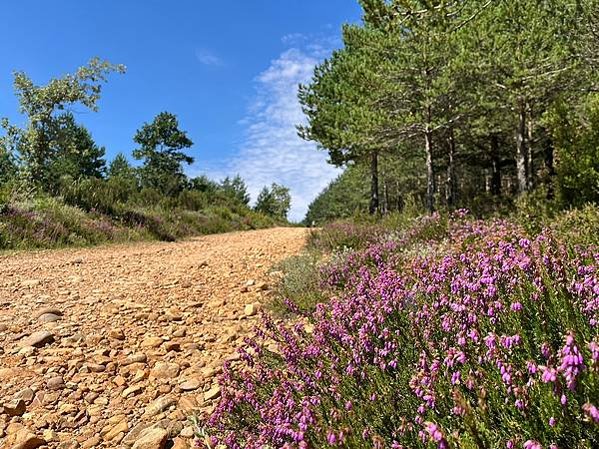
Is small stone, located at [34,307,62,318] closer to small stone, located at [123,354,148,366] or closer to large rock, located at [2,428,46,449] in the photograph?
small stone, located at [123,354,148,366]

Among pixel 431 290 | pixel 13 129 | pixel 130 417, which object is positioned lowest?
pixel 130 417

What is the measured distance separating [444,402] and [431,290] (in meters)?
1.03

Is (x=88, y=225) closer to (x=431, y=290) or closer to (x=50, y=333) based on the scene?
(x=50, y=333)

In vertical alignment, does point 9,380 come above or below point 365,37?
below

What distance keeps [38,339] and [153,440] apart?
2125 mm

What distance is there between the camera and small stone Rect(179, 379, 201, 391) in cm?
356

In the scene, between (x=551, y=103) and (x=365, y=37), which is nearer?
(x=365, y=37)

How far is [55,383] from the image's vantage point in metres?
3.62

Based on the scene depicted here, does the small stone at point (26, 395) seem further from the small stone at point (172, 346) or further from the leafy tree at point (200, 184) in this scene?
the leafy tree at point (200, 184)

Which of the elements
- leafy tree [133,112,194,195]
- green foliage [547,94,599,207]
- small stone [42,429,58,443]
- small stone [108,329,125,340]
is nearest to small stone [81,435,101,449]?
small stone [42,429,58,443]

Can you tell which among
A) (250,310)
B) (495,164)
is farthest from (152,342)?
(495,164)

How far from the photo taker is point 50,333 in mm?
4441

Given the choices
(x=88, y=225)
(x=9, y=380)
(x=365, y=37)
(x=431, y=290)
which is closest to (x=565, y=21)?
→ (x=365, y=37)

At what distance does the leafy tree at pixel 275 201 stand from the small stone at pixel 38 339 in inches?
1975
